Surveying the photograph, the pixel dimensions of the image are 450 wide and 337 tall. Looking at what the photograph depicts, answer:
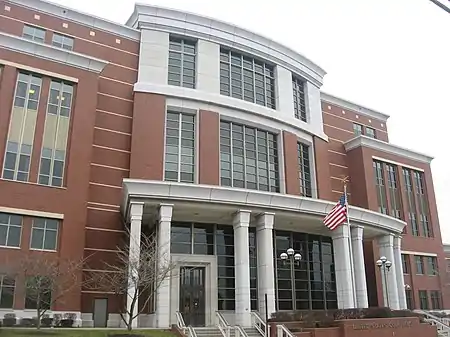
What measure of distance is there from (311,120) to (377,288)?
15.6m

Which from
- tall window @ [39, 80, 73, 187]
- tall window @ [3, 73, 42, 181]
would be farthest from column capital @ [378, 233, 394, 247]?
tall window @ [3, 73, 42, 181]

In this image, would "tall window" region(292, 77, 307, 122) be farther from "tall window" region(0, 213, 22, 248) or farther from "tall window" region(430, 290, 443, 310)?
"tall window" region(0, 213, 22, 248)

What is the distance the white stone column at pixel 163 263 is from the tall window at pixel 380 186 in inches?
1000

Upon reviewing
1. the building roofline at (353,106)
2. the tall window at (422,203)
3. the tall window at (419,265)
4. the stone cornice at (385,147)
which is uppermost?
the building roofline at (353,106)

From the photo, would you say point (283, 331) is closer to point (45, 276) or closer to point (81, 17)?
point (45, 276)

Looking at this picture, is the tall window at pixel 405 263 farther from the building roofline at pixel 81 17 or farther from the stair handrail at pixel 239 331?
the building roofline at pixel 81 17

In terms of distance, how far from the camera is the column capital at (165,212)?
2620 cm

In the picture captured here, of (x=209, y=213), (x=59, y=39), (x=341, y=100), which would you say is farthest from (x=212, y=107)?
(x=341, y=100)

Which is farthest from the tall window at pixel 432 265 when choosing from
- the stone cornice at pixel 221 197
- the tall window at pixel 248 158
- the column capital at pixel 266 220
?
the column capital at pixel 266 220

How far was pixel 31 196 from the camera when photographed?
90.4 ft

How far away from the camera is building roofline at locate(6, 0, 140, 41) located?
111ft

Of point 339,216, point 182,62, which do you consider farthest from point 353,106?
point 339,216

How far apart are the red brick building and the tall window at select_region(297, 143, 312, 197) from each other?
0.54 feet

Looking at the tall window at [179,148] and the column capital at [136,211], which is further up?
the tall window at [179,148]
